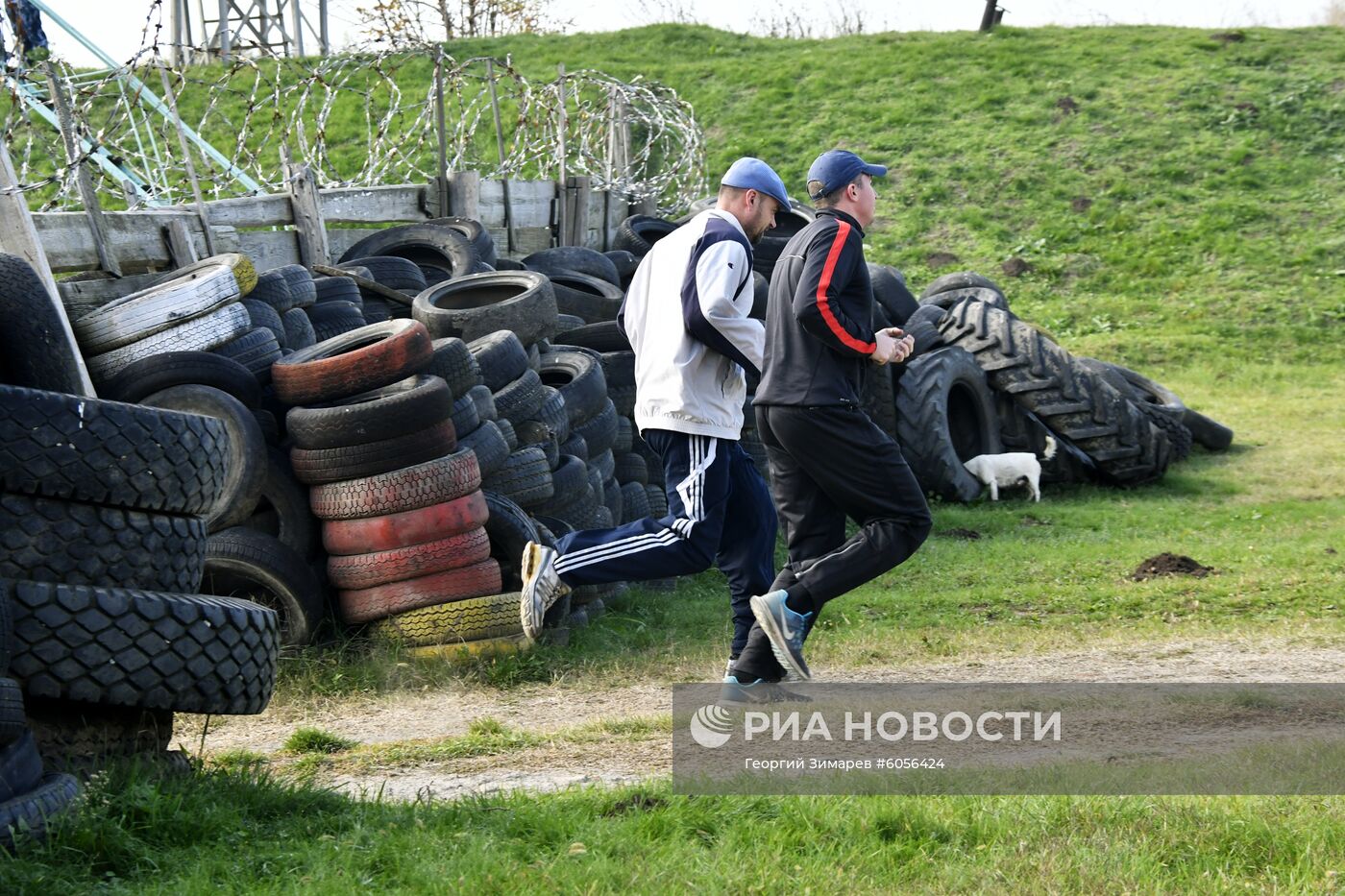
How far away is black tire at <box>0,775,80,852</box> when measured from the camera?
3.68 metres

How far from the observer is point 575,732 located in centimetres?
582

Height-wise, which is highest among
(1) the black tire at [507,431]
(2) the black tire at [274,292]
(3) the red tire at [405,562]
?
(2) the black tire at [274,292]

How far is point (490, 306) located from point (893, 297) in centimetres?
566

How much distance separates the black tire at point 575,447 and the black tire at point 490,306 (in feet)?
2.80

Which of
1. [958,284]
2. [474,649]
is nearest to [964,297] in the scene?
[958,284]

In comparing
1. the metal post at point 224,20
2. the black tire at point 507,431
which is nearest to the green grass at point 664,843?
the black tire at point 507,431

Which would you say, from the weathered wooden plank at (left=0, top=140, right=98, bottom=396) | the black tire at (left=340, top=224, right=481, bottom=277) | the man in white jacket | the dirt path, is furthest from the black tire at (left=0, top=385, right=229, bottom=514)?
the black tire at (left=340, top=224, right=481, bottom=277)

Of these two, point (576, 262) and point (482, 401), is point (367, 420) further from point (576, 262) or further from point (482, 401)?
point (576, 262)

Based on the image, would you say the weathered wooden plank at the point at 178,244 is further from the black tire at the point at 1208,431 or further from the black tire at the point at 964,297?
the black tire at the point at 1208,431

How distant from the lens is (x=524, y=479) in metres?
8.61

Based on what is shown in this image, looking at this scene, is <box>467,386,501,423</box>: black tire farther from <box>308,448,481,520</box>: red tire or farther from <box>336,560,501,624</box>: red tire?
<box>336,560,501,624</box>: red tire

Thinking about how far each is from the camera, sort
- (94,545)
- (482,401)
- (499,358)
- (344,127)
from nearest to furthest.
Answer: (94,545), (482,401), (499,358), (344,127)

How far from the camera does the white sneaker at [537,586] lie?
A: 5945 mm

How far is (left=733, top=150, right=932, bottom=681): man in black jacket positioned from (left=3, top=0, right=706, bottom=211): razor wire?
4578 millimetres
